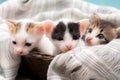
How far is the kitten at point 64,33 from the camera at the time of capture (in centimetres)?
80

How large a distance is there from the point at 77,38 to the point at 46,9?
27cm

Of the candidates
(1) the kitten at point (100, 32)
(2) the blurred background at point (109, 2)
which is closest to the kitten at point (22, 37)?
(1) the kitten at point (100, 32)

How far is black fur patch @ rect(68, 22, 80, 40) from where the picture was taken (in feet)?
2.64

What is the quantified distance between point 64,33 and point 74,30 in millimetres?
26

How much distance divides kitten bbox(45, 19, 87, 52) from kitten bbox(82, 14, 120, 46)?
2 cm

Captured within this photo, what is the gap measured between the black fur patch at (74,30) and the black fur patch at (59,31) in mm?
15

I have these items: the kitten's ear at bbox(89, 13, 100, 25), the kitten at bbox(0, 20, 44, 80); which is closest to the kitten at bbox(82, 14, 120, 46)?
the kitten's ear at bbox(89, 13, 100, 25)

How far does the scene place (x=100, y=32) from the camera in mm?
802

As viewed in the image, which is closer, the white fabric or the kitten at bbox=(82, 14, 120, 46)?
the white fabric

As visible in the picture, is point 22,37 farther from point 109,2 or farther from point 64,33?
point 109,2

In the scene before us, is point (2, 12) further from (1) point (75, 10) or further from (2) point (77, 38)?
(2) point (77, 38)

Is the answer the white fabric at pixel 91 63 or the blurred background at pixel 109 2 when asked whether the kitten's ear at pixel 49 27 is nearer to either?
the white fabric at pixel 91 63

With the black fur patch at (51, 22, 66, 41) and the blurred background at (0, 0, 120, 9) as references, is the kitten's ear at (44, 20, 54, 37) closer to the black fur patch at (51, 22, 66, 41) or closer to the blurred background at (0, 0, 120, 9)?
the black fur patch at (51, 22, 66, 41)

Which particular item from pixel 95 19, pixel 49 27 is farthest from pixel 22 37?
pixel 95 19
